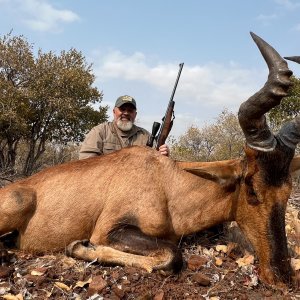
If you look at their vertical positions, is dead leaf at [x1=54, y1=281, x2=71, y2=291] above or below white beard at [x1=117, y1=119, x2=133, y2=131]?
below

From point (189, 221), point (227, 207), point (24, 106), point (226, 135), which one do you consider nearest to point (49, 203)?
point (189, 221)

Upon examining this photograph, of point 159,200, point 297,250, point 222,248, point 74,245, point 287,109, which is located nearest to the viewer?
point 74,245

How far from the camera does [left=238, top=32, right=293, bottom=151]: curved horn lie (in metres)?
4.72

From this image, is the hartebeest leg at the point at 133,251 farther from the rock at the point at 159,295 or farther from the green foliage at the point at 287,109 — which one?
the green foliage at the point at 287,109

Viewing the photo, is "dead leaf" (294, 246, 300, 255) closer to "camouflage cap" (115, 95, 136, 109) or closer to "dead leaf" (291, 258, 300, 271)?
"dead leaf" (291, 258, 300, 271)

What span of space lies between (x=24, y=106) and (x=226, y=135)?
2152cm

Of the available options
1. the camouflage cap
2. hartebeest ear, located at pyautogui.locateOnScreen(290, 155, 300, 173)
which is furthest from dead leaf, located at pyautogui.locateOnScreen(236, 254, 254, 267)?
the camouflage cap

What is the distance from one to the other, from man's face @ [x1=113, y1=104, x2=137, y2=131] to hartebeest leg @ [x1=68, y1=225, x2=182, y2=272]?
4.07m

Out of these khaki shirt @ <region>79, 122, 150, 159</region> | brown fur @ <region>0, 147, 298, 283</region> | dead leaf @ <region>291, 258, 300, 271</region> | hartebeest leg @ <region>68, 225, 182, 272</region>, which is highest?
khaki shirt @ <region>79, 122, 150, 159</region>

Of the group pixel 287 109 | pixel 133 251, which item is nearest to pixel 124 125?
pixel 133 251

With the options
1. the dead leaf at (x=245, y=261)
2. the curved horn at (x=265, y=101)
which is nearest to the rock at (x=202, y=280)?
the dead leaf at (x=245, y=261)

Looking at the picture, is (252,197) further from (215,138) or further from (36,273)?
(215,138)

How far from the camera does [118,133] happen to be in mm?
9570

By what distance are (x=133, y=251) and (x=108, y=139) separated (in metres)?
4.23
